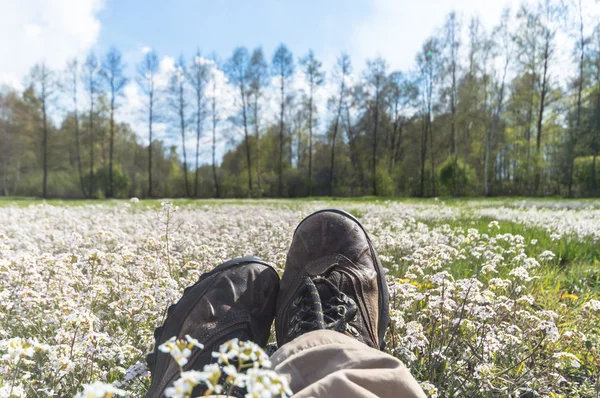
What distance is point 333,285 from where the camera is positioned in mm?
2094

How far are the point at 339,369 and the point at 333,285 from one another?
0.85 m

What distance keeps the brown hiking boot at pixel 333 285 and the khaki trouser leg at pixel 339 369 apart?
0.88ft

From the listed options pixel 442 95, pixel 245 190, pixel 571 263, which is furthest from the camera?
pixel 245 190

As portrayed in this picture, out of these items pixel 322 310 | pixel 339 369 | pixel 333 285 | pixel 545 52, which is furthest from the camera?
pixel 545 52

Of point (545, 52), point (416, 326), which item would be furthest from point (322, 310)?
point (545, 52)

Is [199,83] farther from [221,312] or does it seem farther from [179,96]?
[221,312]

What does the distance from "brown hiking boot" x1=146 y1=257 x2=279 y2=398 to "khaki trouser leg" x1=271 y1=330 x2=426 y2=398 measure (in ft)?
1.74

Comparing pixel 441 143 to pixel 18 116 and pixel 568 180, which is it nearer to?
pixel 568 180

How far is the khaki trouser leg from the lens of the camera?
3.65 feet

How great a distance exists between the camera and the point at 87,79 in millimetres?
30078

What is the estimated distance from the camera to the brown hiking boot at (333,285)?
6.01ft

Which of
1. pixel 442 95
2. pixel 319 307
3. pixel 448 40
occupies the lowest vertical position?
pixel 319 307

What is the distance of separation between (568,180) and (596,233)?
89.0 ft

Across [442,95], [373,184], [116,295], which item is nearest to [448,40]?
[442,95]
